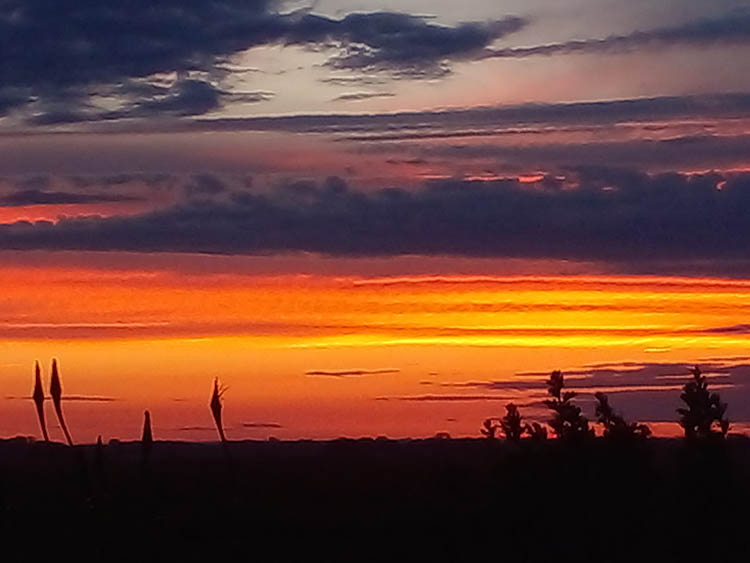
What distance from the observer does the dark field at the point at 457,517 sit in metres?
31.4

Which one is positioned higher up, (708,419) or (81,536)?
(708,419)

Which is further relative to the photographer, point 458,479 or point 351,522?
point 458,479

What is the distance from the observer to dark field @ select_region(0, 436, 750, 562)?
31406 mm

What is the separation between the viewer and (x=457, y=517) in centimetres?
3319

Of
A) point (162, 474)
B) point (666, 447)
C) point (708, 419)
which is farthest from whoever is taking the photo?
point (666, 447)

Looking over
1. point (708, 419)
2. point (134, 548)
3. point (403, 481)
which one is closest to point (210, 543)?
point (134, 548)

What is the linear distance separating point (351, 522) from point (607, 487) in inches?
198

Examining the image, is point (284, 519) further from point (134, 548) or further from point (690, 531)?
point (690, 531)


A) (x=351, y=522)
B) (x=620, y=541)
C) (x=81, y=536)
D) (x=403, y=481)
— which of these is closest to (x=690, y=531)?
(x=620, y=541)

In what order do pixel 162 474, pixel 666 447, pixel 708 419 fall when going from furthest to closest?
pixel 666 447
pixel 162 474
pixel 708 419

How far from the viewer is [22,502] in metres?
39.3

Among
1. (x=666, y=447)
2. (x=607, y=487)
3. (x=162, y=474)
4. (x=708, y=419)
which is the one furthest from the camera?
(x=666, y=447)

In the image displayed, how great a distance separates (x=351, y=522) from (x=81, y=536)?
522 cm

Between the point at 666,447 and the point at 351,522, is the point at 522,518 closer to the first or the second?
the point at 351,522
